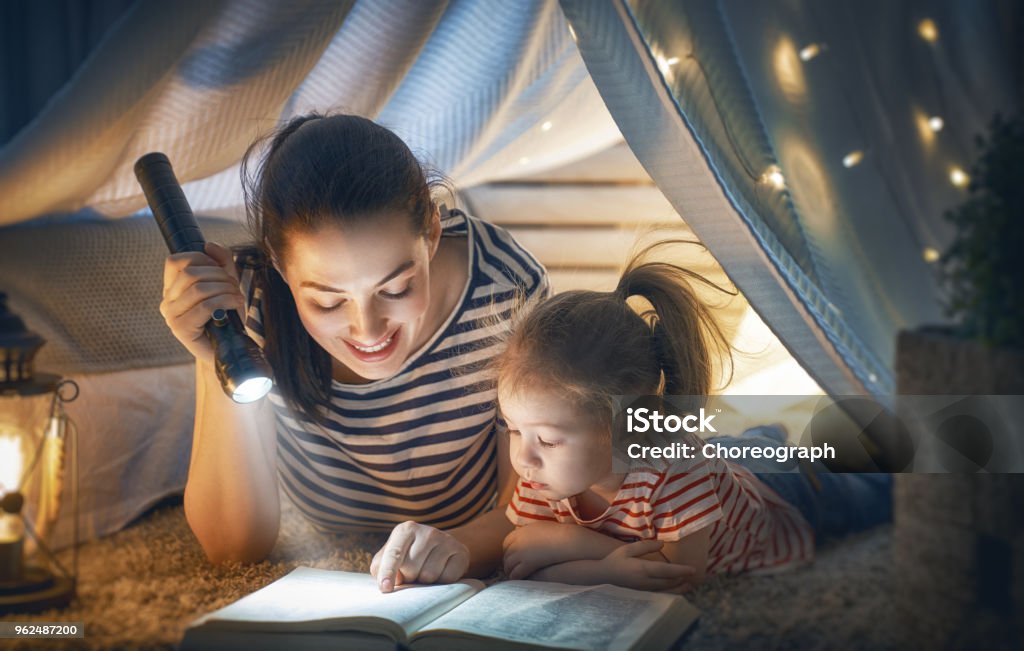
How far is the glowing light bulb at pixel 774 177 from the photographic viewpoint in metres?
0.95

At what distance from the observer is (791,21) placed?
934mm

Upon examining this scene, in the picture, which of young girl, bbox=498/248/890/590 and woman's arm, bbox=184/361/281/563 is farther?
woman's arm, bbox=184/361/281/563

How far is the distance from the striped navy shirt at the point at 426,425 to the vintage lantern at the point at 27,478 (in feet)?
0.73

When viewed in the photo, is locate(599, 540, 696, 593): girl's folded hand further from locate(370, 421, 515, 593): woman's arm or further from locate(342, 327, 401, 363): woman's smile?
locate(342, 327, 401, 363): woman's smile

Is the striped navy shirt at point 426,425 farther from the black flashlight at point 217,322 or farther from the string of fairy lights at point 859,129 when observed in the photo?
the string of fairy lights at point 859,129

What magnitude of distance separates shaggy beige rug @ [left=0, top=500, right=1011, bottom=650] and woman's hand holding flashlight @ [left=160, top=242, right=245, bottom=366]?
235mm

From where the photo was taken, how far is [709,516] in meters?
0.92

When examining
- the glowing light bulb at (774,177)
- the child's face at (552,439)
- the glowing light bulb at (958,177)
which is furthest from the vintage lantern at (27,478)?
the glowing light bulb at (958,177)

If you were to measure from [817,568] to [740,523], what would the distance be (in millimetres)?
87

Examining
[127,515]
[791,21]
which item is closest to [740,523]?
[791,21]

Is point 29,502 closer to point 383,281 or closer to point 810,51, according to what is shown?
point 383,281

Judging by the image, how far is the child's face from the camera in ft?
2.99

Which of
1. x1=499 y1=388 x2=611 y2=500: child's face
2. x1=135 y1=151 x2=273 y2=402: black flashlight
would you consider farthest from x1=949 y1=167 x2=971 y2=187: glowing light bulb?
x1=135 y1=151 x2=273 y2=402: black flashlight

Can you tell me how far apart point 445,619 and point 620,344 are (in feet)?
1.00
